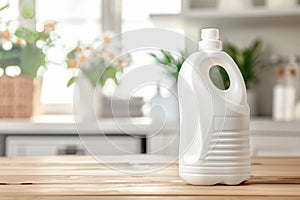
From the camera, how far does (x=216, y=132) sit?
1145 mm

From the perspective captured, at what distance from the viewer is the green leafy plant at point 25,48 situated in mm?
3088

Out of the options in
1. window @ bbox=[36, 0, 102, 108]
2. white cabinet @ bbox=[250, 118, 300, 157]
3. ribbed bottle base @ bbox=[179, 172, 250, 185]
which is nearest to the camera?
ribbed bottle base @ bbox=[179, 172, 250, 185]

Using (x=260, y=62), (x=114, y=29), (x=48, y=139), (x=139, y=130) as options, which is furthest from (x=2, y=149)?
(x=139, y=130)

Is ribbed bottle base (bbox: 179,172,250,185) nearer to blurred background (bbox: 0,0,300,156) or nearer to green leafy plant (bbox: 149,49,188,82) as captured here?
green leafy plant (bbox: 149,49,188,82)

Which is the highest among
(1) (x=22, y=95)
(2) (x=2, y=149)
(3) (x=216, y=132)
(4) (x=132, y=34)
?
(4) (x=132, y=34)

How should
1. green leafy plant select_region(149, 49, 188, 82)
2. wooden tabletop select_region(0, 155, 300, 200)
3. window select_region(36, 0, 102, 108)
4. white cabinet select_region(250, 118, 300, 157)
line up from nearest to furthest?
wooden tabletop select_region(0, 155, 300, 200), green leafy plant select_region(149, 49, 188, 82), white cabinet select_region(250, 118, 300, 157), window select_region(36, 0, 102, 108)

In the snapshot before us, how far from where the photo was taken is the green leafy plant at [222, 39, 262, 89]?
3264 mm

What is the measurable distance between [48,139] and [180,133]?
1.75 m

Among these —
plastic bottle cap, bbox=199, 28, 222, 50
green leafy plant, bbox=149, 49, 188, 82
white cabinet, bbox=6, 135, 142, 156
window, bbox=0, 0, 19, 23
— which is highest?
window, bbox=0, 0, 19, 23

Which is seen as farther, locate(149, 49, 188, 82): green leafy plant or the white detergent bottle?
locate(149, 49, 188, 82): green leafy plant

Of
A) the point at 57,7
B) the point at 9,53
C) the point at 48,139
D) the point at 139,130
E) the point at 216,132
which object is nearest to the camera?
the point at 216,132

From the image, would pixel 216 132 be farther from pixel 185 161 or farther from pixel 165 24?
pixel 165 24

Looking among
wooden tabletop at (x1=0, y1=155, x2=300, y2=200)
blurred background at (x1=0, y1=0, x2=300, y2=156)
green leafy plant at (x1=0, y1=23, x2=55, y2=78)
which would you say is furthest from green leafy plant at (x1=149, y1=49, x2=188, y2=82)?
green leafy plant at (x1=0, y1=23, x2=55, y2=78)

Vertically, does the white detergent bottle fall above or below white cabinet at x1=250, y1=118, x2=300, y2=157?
above
